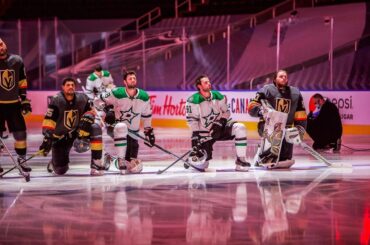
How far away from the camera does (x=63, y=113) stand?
8.84 meters

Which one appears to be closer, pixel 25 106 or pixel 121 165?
pixel 25 106

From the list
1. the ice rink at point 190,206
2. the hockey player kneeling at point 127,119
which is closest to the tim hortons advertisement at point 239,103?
the ice rink at point 190,206

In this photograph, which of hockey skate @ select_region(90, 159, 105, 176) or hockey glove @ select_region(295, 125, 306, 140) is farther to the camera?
hockey glove @ select_region(295, 125, 306, 140)

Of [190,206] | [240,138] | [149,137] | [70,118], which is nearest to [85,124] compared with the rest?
[70,118]

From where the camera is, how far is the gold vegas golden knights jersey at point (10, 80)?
341 inches

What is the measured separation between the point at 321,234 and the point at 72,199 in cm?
251

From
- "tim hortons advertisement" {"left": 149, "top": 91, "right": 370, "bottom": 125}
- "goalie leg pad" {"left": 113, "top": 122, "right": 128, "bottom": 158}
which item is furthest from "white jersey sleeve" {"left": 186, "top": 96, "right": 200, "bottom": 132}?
"tim hortons advertisement" {"left": 149, "top": 91, "right": 370, "bottom": 125}

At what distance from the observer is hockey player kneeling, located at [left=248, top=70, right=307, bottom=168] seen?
9477 mm

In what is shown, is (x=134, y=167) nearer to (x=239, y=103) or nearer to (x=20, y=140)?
(x=20, y=140)

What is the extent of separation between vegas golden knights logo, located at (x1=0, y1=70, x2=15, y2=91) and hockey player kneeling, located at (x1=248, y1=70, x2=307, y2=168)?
2719 mm

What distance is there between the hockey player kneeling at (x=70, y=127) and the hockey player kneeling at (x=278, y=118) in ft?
6.23

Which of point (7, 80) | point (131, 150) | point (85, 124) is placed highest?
point (7, 80)

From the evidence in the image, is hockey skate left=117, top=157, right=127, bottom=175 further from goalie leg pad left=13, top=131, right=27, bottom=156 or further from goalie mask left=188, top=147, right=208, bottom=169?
goalie leg pad left=13, top=131, right=27, bottom=156

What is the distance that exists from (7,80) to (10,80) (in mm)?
32
